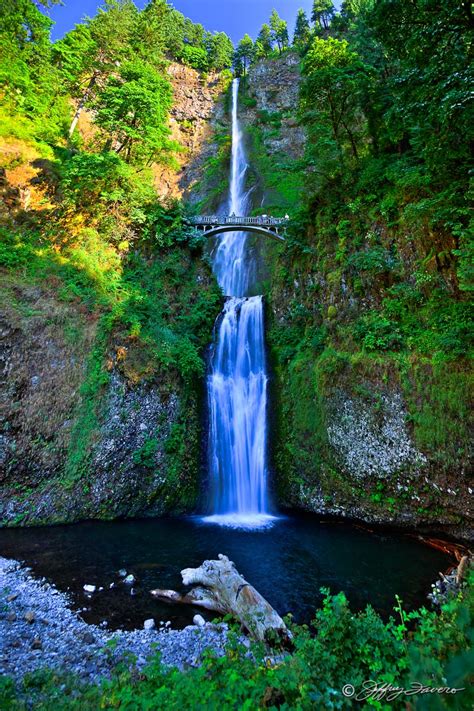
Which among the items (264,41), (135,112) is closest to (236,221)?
(135,112)

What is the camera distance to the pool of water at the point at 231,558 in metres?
5.93

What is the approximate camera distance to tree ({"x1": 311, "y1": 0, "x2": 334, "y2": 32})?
4434cm

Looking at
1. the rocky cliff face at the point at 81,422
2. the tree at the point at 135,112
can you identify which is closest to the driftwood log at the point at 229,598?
the rocky cliff face at the point at 81,422

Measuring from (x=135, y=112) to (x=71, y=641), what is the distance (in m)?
21.4

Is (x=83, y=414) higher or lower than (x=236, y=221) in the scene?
lower

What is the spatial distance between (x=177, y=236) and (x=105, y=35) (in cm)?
1798

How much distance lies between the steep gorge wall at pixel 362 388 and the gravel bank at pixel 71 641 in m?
6.39

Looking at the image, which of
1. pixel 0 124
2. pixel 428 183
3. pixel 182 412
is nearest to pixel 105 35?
pixel 0 124

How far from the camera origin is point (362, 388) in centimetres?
1047

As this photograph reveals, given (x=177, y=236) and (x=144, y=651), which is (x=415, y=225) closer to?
(x=177, y=236)

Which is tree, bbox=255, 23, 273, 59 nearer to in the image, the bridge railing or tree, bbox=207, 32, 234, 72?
tree, bbox=207, 32, 234, 72

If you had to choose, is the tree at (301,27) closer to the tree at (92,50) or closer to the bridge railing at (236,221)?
the tree at (92,50)

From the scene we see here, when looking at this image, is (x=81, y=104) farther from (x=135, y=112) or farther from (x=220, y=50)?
(x=220, y=50)

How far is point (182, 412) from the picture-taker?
12625 mm
